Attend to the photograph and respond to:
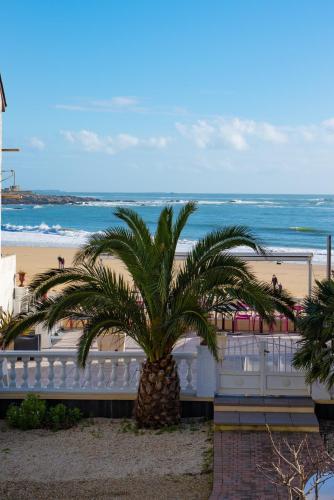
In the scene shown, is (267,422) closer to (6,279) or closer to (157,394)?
(157,394)

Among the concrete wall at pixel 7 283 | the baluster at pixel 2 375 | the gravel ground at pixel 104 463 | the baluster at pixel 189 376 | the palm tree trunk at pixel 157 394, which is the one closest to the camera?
the gravel ground at pixel 104 463

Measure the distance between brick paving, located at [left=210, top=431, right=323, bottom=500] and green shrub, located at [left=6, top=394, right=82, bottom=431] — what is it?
2.56 meters

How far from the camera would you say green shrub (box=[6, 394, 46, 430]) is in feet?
36.4

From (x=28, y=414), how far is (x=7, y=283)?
7.18m

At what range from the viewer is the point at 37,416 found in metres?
11.1

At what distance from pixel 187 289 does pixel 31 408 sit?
320cm

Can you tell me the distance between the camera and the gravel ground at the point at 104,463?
888cm

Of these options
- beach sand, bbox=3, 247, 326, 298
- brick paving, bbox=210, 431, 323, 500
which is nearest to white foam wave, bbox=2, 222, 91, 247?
beach sand, bbox=3, 247, 326, 298

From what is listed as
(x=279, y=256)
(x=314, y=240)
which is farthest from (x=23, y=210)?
(x=279, y=256)

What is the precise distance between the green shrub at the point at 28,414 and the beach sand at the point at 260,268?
58.1 ft

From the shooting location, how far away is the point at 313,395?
37.1ft

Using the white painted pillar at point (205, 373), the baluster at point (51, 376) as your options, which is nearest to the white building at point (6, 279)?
the baluster at point (51, 376)

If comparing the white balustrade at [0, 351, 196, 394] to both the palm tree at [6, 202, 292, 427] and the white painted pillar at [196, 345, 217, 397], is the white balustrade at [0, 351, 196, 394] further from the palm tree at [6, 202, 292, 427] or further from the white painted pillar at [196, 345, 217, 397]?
the palm tree at [6, 202, 292, 427]

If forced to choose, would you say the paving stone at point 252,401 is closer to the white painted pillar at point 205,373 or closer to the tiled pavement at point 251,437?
the tiled pavement at point 251,437
